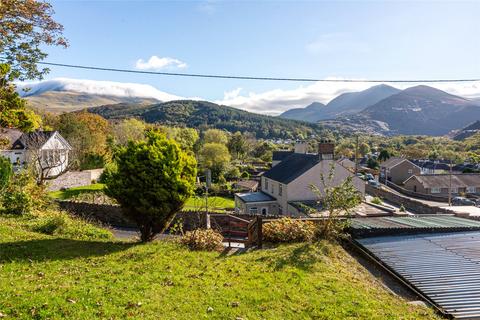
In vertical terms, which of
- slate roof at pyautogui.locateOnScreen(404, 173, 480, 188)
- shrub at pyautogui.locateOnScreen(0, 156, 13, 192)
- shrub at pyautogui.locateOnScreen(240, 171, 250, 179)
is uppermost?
shrub at pyautogui.locateOnScreen(0, 156, 13, 192)

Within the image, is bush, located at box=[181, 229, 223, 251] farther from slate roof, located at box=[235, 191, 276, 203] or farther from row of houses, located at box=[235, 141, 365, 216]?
slate roof, located at box=[235, 191, 276, 203]

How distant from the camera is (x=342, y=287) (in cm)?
743

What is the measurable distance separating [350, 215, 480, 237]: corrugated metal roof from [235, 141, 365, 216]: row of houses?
1011 cm

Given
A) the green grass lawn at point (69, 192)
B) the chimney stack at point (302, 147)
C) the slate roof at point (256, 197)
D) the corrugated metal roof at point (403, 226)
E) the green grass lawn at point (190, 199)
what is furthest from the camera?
the chimney stack at point (302, 147)

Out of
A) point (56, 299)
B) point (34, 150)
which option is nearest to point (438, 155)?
point (34, 150)

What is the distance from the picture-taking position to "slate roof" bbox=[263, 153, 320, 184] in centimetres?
2675

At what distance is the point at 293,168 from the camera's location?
29.0 m

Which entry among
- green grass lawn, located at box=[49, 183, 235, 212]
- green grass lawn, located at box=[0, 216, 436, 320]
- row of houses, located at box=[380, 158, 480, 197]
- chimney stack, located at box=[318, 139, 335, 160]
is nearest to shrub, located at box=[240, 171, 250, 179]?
green grass lawn, located at box=[49, 183, 235, 212]

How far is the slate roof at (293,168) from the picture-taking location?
26745mm

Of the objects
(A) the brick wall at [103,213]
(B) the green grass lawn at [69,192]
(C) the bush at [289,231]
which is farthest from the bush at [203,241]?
(B) the green grass lawn at [69,192]

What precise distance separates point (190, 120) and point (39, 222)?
174 m

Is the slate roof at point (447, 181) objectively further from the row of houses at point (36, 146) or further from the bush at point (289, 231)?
the row of houses at point (36, 146)

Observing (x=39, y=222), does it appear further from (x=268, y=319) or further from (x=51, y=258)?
(x=268, y=319)

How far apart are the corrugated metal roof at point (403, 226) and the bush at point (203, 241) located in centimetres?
521
